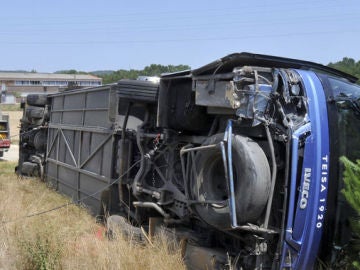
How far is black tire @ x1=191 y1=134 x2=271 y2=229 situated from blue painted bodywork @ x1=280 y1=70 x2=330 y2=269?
0.86 feet

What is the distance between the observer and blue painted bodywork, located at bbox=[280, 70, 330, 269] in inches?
170

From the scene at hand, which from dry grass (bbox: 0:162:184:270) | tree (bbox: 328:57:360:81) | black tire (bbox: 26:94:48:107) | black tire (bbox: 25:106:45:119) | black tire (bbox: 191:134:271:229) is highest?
tree (bbox: 328:57:360:81)

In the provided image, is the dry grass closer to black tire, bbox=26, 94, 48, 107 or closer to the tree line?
the tree line

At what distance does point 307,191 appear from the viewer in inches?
171

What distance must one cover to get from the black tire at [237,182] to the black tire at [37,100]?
8.08 meters

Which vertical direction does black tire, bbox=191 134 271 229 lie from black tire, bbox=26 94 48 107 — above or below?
below

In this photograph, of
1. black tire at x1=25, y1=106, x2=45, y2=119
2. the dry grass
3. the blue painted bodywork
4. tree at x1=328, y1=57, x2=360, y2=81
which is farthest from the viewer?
tree at x1=328, y1=57, x2=360, y2=81

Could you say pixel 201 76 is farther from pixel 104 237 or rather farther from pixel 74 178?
pixel 74 178

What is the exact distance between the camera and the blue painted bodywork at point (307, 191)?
170 inches

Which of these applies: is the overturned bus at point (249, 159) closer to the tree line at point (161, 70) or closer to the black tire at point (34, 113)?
the tree line at point (161, 70)

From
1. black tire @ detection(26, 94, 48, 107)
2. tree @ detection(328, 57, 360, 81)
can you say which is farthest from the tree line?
black tire @ detection(26, 94, 48, 107)

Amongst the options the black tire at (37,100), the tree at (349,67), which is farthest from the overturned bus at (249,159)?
the black tire at (37,100)

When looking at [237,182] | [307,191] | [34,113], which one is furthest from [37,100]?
[307,191]

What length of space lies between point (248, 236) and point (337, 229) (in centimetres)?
79
